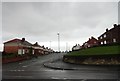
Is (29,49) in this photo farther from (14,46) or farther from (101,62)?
(101,62)

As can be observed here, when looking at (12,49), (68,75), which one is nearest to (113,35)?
(12,49)

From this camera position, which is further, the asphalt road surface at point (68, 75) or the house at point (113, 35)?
the house at point (113, 35)

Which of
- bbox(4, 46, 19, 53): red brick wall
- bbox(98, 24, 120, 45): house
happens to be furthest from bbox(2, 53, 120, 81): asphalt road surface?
bbox(4, 46, 19, 53): red brick wall

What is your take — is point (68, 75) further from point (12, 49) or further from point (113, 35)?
point (113, 35)

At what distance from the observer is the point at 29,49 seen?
67.9 m

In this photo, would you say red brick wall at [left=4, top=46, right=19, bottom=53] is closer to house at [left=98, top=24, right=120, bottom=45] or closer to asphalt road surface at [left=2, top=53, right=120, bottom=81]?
house at [left=98, top=24, right=120, bottom=45]

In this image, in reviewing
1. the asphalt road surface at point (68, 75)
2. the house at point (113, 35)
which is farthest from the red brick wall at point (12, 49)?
the asphalt road surface at point (68, 75)

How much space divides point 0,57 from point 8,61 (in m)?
2.00

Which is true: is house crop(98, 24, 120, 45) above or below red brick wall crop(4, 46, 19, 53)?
above

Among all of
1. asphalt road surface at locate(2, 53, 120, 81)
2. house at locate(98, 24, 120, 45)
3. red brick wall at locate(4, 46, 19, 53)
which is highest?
house at locate(98, 24, 120, 45)

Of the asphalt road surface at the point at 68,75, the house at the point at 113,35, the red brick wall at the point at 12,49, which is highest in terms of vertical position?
the house at the point at 113,35

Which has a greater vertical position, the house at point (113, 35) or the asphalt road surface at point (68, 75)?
the house at point (113, 35)

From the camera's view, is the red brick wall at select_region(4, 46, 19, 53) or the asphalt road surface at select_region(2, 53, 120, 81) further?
the red brick wall at select_region(4, 46, 19, 53)

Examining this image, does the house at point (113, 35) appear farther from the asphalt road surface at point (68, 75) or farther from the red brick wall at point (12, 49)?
the asphalt road surface at point (68, 75)
